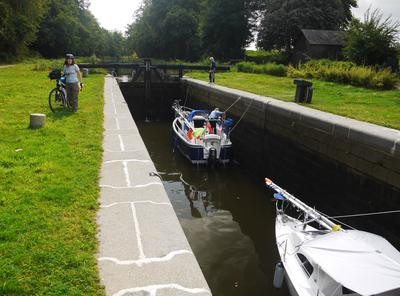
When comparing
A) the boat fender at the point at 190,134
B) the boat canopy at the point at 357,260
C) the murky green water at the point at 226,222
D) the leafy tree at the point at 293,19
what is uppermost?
the leafy tree at the point at 293,19

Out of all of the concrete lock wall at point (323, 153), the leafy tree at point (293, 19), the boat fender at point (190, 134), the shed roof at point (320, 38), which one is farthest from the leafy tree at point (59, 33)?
the concrete lock wall at point (323, 153)

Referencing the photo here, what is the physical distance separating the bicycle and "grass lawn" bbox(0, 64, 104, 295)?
2.49 m

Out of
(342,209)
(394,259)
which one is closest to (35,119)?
(342,209)

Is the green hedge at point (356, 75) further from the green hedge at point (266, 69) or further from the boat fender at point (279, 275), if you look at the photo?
the boat fender at point (279, 275)

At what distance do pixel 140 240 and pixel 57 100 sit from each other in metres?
8.83

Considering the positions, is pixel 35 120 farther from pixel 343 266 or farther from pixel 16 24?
pixel 16 24

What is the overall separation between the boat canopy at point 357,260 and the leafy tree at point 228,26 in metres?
47.9

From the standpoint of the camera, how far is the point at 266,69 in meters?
26.4

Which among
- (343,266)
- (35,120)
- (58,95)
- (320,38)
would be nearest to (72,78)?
(58,95)

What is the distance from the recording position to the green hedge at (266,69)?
80.2 feet

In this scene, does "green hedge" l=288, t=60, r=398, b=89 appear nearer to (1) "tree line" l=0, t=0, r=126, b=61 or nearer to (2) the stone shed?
(2) the stone shed

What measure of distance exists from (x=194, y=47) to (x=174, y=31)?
4.20 meters

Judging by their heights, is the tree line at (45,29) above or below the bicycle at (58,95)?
above

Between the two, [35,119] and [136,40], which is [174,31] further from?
[35,119]
